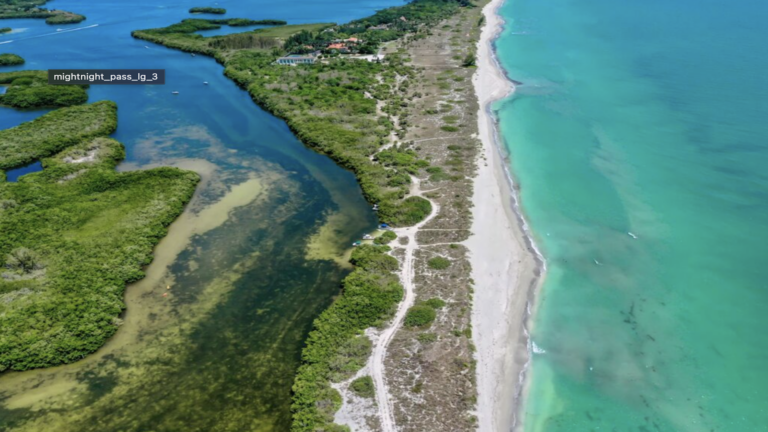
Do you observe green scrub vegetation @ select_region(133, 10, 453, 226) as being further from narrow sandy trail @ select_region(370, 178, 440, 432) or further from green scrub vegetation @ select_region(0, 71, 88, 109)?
green scrub vegetation @ select_region(0, 71, 88, 109)

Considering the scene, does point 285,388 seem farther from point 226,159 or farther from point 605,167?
point 605,167

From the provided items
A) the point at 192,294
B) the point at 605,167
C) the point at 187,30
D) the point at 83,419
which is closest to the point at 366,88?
the point at 605,167

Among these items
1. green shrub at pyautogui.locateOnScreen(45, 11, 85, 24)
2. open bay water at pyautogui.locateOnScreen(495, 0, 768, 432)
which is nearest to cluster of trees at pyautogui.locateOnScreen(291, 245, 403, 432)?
open bay water at pyautogui.locateOnScreen(495, 0, 768, 432)

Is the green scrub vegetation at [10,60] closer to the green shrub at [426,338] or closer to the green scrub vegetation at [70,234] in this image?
the green scrub vegetation at [70,234]

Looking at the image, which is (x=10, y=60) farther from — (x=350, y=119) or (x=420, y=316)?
(x=420, y=316)

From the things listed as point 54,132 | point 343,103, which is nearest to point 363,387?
point 343,103

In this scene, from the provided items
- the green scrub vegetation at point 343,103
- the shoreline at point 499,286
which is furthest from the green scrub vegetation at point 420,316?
the green scrub vegetation at point 343,103
